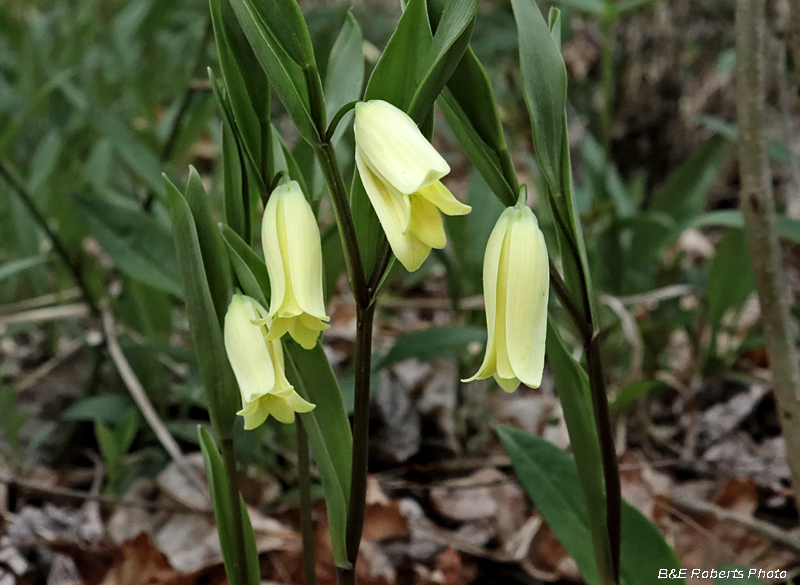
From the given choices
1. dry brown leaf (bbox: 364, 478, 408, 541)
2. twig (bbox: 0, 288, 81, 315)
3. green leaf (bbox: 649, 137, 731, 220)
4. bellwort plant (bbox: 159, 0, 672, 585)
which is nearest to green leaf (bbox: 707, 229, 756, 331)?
green leaf (bbox: 649, 137, 731, 220)

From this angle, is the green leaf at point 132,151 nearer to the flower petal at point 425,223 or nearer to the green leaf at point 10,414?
the green leaf at point 10,414

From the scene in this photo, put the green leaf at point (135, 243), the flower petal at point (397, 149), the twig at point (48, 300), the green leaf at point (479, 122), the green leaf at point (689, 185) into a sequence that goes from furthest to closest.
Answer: the green leaf at point (689, 185), the twig at point (48, 300), the green leaf at point (135, 243), the green leaf at point (479, 122), the flower petal at point (397, 149)

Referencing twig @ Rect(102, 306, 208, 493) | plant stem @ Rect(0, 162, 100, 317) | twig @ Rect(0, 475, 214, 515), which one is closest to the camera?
twig @ Rect(0, 475, 214, 515)

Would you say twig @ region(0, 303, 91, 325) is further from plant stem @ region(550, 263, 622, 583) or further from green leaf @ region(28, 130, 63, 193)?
plant stem @ region(550, 263, 622, 583)

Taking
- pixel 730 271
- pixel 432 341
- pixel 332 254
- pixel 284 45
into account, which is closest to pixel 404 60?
pixel 284 45

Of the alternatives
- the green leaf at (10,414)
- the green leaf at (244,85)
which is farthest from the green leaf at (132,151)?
the green leaf at (244,85)

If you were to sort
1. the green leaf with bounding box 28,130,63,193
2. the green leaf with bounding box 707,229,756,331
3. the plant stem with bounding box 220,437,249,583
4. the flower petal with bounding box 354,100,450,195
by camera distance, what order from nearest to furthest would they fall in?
the flower petal with bounding box 354,100,450,195, the plant stem with bounding box 220,437,249,583, the green leaf with bounding box 707,229,756,331, the green leaf with bounding box 28,130,63,193

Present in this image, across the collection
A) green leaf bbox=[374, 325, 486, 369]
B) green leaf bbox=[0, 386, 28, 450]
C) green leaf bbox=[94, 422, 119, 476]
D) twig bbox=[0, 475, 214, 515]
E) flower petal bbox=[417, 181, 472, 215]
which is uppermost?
flower petal bbox=[417, 181, 472, 215]

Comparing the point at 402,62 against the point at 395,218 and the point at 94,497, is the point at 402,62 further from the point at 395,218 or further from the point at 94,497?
the point at 94,497
